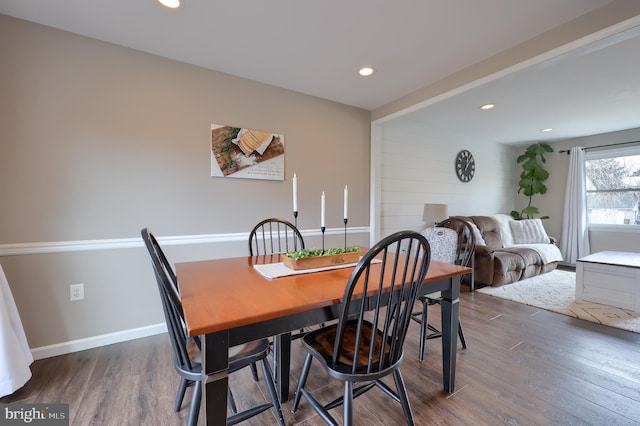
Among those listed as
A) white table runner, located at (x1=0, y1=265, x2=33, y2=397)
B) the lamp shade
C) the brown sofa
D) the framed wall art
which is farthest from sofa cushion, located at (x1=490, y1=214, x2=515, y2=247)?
white table runner, located at (x1=0, y1=265, x2=33, y2=397)

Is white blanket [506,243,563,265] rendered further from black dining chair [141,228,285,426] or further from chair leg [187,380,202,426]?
chair leg [187,380,202,426]

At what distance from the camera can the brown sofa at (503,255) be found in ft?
11.8

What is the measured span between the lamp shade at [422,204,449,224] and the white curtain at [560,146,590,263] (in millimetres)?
2962

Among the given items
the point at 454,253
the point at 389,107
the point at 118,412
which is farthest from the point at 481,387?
the point at 389,107

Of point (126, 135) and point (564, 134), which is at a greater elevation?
point (564, 134)

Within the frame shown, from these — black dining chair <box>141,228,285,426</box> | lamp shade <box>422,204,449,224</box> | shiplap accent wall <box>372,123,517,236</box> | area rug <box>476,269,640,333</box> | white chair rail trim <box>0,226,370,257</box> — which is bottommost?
area rug <box>476,269,640,333</box>

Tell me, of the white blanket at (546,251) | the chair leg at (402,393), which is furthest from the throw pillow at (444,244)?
the white blanket at (546,251)

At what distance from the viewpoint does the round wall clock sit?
4719 mm

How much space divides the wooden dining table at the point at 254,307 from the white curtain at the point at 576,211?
16.3 feet

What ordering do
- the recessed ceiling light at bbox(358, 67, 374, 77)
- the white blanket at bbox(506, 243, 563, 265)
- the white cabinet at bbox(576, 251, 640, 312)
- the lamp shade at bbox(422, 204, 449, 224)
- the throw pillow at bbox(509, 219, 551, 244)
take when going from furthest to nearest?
1. the throw pillow at bbox(509, 219, 551, 244)
2. the white blanket at bbox(506, 243, 563, 265)
3. the lamp shade at bbox(422, 204, 449, 224)
4. the white cabinet at bbox(576, 251, 640, 312)
5. the recessed ceiling light at bbox(358, 67, 374, 77)

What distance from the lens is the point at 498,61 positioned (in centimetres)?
229

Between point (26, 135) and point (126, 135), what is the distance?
585 millimetres

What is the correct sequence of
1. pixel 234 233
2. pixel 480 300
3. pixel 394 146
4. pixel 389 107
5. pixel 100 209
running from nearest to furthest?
pixel 100 209 → pixel 234 233 → pixel 480 300 → pixel 389 107 → pixel 394 146

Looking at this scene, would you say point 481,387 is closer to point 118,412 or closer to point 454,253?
point 454,253
